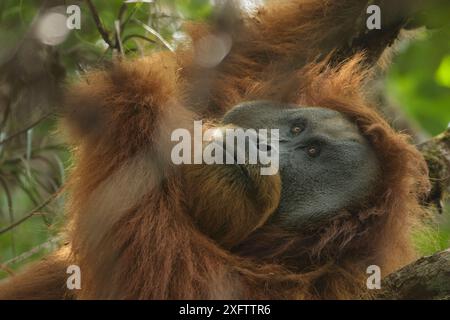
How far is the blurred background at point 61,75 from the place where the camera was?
3.99m

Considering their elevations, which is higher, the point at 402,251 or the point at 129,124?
the point at 129,124

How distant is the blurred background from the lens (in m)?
3.99

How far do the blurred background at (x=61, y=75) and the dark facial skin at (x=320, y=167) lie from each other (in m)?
0.66

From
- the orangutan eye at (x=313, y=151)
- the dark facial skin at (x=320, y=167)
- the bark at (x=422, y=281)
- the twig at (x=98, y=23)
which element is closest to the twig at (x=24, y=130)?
the twig at (x=98, y=23)

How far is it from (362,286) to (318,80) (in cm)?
125

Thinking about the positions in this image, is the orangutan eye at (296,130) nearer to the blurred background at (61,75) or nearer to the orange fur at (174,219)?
the orange fur at (174,219)

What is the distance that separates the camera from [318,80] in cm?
396

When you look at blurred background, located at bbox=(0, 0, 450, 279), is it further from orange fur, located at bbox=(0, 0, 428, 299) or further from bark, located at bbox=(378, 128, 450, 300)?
bark, located at bbox=(378, 128, 450, 300)

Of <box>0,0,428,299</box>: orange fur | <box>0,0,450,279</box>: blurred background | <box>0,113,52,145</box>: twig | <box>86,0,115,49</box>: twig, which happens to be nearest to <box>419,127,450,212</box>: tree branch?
<box>0,0,450,279</box>: blurred background

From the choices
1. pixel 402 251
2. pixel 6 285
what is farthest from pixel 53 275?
pixel 402 251

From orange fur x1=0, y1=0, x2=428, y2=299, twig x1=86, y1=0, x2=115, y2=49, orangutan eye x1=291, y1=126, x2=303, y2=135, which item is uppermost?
twig x1=86, y1=0, x2=115, y2=49

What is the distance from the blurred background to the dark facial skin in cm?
66
